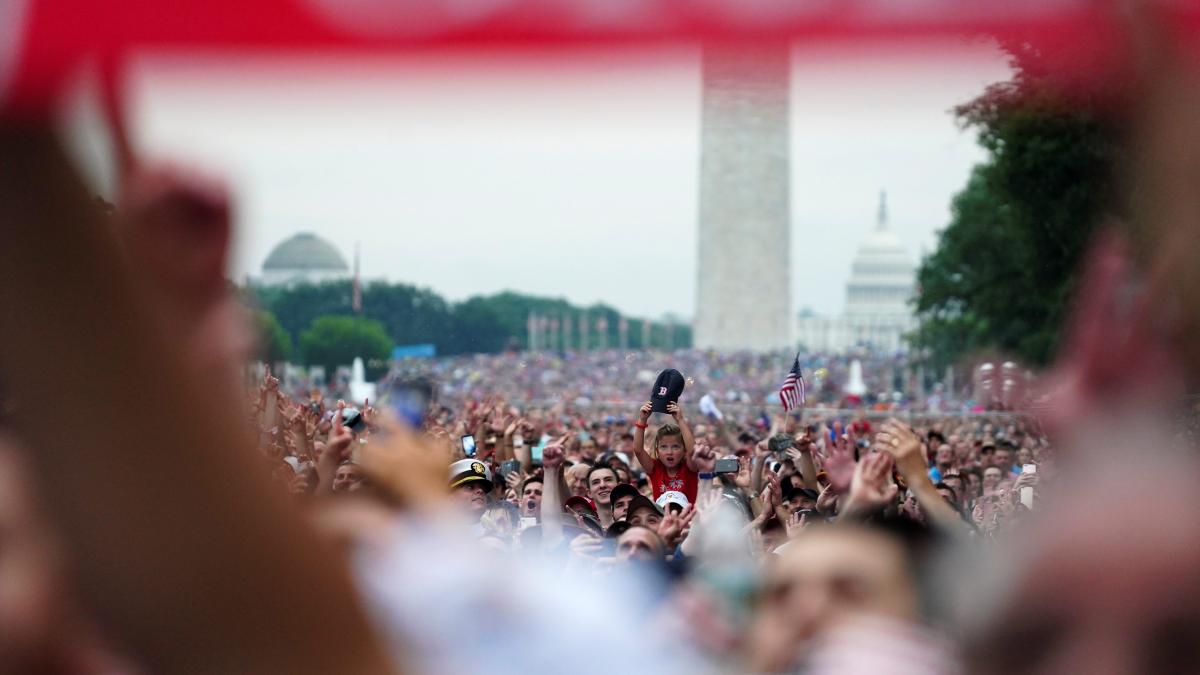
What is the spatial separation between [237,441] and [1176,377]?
0.86m

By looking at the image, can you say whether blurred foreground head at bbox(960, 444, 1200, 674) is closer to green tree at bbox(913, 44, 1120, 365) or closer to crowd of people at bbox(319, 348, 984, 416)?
green tree at bbox(913, 44, 1120, 365)

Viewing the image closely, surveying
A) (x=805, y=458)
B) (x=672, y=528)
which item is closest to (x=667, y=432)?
(x=805, y=458)

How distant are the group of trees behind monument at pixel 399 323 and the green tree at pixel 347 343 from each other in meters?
0.02

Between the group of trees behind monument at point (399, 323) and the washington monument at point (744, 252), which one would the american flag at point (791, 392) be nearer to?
the group of trees behind monument at point (399, 323)

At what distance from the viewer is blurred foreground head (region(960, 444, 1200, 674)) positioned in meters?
1.60

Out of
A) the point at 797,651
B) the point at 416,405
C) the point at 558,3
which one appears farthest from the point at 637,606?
the point at 558,3

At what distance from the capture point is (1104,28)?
1.64 meters

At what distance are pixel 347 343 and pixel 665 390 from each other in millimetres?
27653

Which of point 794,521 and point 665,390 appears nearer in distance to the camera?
point 794,521

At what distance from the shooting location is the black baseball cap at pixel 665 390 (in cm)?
1016

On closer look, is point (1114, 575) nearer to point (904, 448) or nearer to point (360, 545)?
point (360, 545)

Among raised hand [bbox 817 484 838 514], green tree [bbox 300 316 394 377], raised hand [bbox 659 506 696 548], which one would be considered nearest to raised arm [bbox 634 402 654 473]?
raised hand [bbox 817 484 838 514]

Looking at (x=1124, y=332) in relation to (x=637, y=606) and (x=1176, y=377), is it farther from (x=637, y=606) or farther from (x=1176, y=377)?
(x=637, y=606)

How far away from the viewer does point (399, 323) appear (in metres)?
41.0
